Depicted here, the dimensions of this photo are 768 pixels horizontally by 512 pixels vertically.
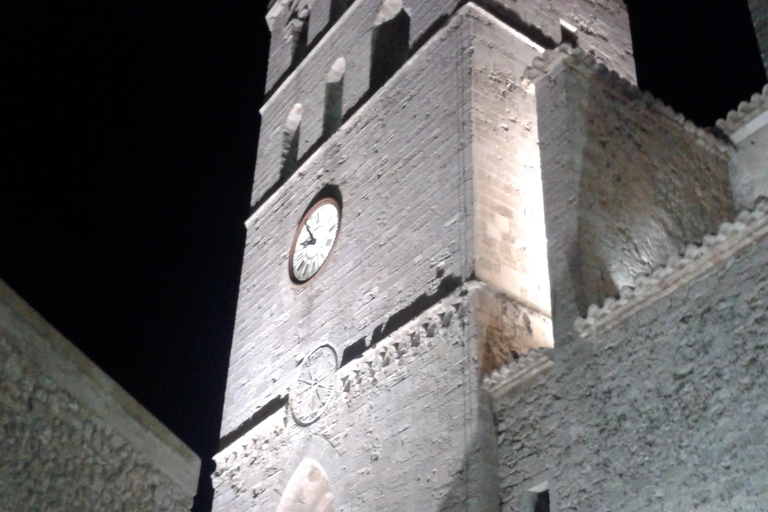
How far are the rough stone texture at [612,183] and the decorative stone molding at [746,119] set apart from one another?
0.25 meters

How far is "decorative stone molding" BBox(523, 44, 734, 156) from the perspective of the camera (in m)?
9.96

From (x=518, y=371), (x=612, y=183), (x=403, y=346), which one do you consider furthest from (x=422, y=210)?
(x=518, y=371)

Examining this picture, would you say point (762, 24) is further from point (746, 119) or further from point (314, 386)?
point (314, 386)

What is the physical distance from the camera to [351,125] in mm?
13141

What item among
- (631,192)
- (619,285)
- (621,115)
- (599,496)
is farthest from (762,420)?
→ (621,115)

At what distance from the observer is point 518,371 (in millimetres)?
8672

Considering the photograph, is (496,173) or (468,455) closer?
(468,455)

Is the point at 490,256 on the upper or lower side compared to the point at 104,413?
upper

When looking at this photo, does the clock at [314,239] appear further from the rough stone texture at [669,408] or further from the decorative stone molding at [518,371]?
the rough stone texture at [669,408]

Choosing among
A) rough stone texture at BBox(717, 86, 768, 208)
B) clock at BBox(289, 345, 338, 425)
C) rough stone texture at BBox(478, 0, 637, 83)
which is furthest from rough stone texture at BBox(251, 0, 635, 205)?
clock at BBox(289, 345, 338, 425)

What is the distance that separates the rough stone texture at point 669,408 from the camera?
6.69m

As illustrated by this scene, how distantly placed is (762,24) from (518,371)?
5120 millimetres

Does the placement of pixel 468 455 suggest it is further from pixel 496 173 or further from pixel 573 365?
pixel 496 173

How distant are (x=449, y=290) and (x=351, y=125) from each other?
387cm
